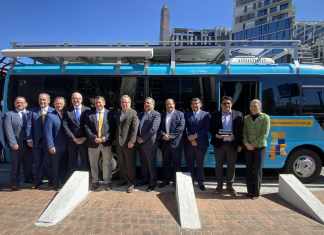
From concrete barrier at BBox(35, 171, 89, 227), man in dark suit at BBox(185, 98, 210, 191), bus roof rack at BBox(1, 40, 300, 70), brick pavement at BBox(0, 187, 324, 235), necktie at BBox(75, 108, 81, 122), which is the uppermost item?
bus roof rack at BBox(1, 40, 300, 70)

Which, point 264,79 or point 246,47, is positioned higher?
point 246,47

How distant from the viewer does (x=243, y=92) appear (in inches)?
270

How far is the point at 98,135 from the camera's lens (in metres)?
6.04

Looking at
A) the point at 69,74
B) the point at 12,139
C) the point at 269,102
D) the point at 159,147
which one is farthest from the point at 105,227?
the point at 269,102

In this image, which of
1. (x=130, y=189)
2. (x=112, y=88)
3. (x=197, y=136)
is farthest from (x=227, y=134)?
(x=112, y=88)

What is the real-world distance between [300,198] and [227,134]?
1738mm

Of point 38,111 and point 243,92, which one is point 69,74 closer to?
point 38,111

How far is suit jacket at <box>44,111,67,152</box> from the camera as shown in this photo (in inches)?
236

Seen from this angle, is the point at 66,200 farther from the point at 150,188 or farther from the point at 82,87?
the point at 82,87

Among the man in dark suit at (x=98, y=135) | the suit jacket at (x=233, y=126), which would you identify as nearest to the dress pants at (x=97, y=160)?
the man in dark suit at (x=98, y=135)

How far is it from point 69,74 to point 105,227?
13.0 feet

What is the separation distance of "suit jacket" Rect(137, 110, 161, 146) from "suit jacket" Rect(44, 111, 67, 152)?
5.29 feet

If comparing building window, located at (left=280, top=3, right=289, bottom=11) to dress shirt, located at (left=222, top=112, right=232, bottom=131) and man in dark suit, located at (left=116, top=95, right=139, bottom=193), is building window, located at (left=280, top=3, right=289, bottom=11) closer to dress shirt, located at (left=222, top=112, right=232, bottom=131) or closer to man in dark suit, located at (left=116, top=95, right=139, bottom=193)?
dress shirt, located at (left=222, top=112, right=232, bottom=131)

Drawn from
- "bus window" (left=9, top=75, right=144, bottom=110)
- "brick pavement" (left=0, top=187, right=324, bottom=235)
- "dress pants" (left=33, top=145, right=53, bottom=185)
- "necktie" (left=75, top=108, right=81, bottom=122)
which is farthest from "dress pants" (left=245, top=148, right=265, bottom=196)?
"dress pants" (left=33, top=145, right=53, bottom=185)
